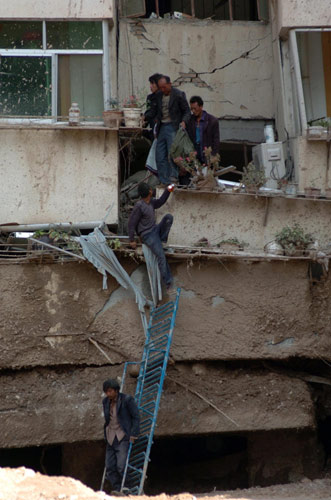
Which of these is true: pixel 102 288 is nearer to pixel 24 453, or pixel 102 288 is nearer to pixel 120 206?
pixel 120 206

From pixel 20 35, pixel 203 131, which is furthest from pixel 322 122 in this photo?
pixel 20 35

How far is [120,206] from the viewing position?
42.4ft

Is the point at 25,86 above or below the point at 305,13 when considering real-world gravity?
below

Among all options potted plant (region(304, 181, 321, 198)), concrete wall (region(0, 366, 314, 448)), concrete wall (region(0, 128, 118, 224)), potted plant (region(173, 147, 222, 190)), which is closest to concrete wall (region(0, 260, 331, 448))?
concrete wall (region(0, 366, 314, 448))

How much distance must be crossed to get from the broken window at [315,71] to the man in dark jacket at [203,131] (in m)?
1.42

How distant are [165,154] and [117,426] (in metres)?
3.78

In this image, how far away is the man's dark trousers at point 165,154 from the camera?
1250 centimetres

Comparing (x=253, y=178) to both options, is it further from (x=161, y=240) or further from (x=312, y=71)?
(x=312, y=71)

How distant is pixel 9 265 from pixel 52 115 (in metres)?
2.09

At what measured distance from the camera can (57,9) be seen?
41.2 feet

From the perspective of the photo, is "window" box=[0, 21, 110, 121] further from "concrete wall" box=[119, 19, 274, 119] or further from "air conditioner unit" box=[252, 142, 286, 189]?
"air conditioner unit" box=[252, 142, 286, 189]

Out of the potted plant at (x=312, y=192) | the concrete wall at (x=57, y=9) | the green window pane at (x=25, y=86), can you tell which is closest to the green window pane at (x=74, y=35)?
the concrete wall at (x=57, y=9)

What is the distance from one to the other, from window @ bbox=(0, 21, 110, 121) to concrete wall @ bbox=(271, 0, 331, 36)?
2434mm

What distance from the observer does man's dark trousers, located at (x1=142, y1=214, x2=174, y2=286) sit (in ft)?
38.1
